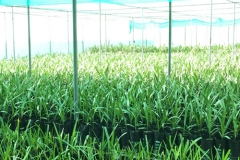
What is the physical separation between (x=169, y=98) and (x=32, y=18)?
12.2 metres

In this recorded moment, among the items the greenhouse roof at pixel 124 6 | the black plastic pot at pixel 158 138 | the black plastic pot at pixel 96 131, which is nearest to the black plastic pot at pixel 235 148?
the black plastic pot at pixel 158 138

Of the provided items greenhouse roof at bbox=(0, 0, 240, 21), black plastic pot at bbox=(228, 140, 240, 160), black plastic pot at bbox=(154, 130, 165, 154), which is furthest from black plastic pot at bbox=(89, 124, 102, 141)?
greenhouse roof at bbox=(0, 0, 240, 21)

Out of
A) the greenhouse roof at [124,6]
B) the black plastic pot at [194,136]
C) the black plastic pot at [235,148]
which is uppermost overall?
the greenhouse roof at [124,6]

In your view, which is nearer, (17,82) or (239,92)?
(239,92)

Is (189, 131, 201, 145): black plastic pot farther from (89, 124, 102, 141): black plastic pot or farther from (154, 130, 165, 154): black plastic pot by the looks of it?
(89, 124, 102, 141): black plastic pot

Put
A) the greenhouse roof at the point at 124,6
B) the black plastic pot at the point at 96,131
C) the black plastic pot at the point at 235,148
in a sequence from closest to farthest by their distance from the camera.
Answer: the black plastic pot at the point at 235,148, the black plastic pot at the point at 96,131, the greenhouse roof at the point at 124,6

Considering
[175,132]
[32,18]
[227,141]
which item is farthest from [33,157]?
[32,18]

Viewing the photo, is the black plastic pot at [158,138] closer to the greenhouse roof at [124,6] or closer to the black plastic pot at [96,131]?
the black plastic pot at [96,131]

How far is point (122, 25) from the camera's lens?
20.3 meters

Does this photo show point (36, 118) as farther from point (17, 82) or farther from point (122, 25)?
point (122, 25)

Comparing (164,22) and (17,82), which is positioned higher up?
(164,22)

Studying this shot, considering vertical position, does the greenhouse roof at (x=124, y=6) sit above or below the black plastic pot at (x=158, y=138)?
above

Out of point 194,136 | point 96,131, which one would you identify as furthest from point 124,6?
point 194,136

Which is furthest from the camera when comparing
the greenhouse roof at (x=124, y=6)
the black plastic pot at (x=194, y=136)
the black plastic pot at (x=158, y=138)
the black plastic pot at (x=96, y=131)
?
the greenhouse roof at (x=124, y=6)
